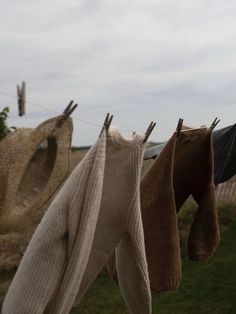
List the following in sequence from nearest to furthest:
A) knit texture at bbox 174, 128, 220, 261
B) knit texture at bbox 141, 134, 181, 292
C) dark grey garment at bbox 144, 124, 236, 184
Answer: knit texture at bbox 141, 134, 181, 292
knit texture at bbox 174, 128, 220, 261
dark grey garment at bbox 144, 124, 236, 184

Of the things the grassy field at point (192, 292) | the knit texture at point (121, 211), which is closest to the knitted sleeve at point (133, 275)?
the knit texture at point (121, 211)

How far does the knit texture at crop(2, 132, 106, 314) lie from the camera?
1.19m

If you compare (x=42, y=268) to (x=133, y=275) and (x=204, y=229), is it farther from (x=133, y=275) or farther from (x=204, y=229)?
(x=204, y=229)

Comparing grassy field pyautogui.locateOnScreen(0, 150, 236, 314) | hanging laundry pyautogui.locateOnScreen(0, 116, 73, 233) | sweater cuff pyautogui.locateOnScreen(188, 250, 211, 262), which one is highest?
hanging laundry pyautogui.locateOnScreen(0, 116, 73, 233)

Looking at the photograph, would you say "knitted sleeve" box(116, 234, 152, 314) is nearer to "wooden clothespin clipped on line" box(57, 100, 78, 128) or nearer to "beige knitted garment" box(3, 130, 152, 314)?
"beige knitted garment" box(3, 130, 152, 314)

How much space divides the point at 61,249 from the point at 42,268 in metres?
0.06

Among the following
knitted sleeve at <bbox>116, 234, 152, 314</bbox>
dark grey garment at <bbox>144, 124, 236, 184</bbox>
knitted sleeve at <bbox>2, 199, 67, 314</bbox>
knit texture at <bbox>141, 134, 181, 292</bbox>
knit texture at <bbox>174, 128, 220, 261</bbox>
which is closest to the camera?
knitted sleeve at <bbox>2, 199, 67, 314</bbox>

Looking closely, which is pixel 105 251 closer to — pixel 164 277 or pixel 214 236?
pixel 164 277

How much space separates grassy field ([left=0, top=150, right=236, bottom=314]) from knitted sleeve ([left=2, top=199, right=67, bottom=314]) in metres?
2.75

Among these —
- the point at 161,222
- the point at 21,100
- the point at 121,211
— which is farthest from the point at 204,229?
the point at 21,100

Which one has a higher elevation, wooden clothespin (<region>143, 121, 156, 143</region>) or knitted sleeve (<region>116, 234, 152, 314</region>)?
wooden clothespin (<region>143, 121, 156, 143</region>)

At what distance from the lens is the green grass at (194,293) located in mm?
4266

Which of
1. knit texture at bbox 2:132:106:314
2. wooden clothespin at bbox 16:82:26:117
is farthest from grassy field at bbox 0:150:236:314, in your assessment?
knit texture at bbox 2:132:106:314

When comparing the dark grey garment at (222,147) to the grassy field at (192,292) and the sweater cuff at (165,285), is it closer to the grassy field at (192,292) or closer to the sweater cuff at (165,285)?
the sweater cuff at (165,285)
